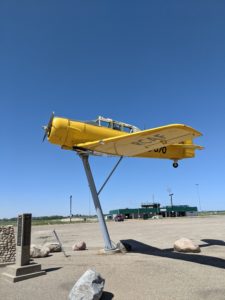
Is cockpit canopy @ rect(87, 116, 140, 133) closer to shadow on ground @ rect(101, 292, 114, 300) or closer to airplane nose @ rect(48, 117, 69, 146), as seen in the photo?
airplane nose @ rect(48, 117, 69, 146)

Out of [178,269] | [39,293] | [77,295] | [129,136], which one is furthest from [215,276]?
[129,136]

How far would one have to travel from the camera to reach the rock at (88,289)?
759cm

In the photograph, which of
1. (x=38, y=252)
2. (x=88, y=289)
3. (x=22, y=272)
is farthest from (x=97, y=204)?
(x=88, y=289)

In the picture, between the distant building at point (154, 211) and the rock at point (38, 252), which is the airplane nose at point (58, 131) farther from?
the distant building at point (154, 211)

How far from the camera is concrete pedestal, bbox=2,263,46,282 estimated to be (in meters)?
10.4

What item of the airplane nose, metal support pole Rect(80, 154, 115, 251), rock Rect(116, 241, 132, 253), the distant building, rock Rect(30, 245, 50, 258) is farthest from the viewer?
the distant building

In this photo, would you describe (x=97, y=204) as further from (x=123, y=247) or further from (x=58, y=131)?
(x=58, y=131)

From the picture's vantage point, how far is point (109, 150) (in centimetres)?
1581

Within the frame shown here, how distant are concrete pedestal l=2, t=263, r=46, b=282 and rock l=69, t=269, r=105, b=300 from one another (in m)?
3.56

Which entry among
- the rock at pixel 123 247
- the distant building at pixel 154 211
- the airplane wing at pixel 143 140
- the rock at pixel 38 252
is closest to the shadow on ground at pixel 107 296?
the airplane wing at pixel 143 140

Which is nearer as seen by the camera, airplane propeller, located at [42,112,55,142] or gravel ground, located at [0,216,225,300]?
gravel ground, located at [0,216,225,300]

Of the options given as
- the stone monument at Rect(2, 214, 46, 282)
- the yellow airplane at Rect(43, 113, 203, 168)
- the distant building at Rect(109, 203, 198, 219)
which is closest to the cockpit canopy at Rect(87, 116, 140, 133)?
the yellow airplane at Rect(43, 113, 203, 168)

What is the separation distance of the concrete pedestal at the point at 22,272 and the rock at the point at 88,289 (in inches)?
140

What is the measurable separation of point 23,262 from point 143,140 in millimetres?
7467
